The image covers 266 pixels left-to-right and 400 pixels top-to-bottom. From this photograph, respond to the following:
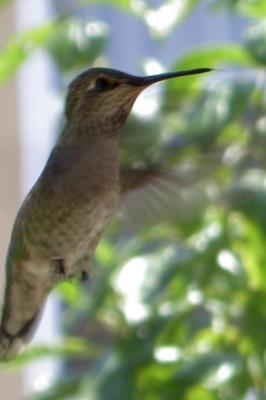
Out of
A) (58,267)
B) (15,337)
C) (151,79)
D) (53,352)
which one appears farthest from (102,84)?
(53,352)

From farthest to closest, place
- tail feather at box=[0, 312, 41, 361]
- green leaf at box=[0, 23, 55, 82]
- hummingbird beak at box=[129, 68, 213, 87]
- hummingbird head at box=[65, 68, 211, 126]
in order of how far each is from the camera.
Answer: green leaf at box=[0, 23, 55, 82], tail feather at box=[0, 312, 41, 361], hummingbird head at box=[65, 68, 211, 126], hummingbird beak at box=[129, 68, 213, 87]

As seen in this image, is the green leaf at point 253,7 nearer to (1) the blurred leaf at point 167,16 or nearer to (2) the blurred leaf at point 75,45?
(1) the blurred leaf at point 167,16

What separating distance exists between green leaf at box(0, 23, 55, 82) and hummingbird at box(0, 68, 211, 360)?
85 centimetres

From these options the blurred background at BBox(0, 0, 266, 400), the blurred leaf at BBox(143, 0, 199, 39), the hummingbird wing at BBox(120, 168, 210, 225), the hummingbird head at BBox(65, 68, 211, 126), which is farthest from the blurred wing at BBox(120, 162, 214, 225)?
the blurred leaf at BBox(143, 0, 199, 39)

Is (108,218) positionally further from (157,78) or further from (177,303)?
(177,303)

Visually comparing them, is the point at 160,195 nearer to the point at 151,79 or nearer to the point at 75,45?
the point at 151,79

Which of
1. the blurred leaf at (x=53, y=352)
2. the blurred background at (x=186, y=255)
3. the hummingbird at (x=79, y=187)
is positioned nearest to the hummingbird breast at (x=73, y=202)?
the hummingbird at (x=79, y=187)

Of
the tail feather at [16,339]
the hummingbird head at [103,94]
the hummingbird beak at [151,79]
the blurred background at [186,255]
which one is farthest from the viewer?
the blurred background at [186,255]

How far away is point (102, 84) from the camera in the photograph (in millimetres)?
2000

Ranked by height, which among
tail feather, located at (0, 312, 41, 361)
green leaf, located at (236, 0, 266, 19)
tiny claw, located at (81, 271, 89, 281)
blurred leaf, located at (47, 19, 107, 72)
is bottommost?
tail feather, located at (0, 312, 41, 361)

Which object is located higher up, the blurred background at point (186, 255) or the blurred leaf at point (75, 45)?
the blurred leaf at point (75, 45)

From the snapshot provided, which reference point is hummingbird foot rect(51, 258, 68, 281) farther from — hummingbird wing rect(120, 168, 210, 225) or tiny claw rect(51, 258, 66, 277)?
hummingbird wing rect(120, 168, 210, 225)

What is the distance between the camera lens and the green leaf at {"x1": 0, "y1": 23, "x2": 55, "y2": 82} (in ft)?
9.65

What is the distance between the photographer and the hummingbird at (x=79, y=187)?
6.51 feet
